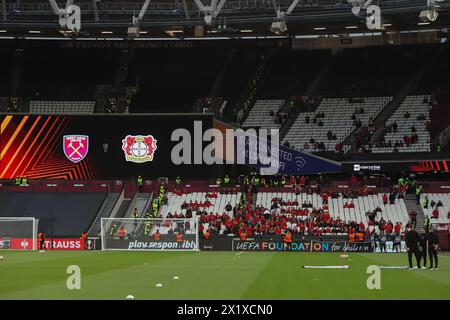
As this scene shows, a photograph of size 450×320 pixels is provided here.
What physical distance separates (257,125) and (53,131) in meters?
15.7

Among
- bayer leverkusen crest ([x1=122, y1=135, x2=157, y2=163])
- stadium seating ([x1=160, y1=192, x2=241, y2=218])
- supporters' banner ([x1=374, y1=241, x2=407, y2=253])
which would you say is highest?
bayer leverkusen crest ([x1=122, y1=135, x2=157, y2=163])

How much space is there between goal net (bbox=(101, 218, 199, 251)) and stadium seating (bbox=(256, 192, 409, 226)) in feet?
28.4

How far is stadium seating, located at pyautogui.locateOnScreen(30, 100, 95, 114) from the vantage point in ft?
219

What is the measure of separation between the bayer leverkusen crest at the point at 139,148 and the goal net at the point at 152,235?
9919 millimetres

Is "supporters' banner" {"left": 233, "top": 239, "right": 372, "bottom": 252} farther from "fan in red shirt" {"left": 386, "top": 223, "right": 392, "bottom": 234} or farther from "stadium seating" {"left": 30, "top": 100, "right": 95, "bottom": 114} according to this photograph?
"stadium seating" {"left": 30, "top": 100, "right": 95, "bottom": 114}

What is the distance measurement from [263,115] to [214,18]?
Result: 38.4 ft

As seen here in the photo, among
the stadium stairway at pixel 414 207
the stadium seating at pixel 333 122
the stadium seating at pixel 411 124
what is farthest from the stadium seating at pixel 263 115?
the stadium stairway at pixel 414 207

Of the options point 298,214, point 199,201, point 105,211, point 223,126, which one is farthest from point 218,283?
point 223,126

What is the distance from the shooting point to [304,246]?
177 ft

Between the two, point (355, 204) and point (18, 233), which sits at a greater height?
point (355, 204)

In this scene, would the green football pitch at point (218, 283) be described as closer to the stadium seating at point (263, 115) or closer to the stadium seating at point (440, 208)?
the stadium seating at point (440, 208)

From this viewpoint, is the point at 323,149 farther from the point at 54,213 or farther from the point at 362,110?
the point at 54,213

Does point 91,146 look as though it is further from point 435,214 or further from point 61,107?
point 435,214

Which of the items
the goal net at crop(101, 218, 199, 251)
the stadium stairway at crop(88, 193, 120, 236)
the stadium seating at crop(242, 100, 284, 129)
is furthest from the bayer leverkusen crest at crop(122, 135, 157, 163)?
the goal net at crop(101, 218, 199, 251)
